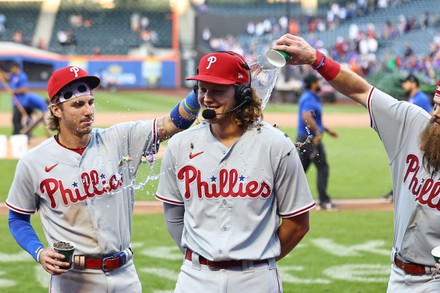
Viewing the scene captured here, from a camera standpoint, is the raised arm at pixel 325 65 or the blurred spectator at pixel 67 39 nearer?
the raised arm at pixel 325 65

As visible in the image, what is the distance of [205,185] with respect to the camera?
4.23m

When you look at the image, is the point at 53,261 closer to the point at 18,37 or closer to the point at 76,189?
the point at 76,189

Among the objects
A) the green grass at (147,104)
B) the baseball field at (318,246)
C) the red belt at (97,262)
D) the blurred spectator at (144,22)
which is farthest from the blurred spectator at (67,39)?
the red belt at (97,262)

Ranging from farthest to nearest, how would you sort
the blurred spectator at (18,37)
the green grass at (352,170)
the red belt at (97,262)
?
the blurred spectator at (18,37)
the green grass at (352,170)
the red belt at (97,262)

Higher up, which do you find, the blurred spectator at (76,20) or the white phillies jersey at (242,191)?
the white phillies jersey at (242,191)

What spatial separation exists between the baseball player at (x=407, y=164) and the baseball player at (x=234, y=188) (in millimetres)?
414

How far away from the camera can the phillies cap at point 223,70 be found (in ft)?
13.6

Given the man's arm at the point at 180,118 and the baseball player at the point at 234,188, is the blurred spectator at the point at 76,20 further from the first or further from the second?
the baseball player at the point at 234,188

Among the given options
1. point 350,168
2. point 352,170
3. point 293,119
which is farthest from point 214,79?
point 293,119

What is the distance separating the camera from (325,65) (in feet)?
15.0

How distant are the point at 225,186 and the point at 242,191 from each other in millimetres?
95

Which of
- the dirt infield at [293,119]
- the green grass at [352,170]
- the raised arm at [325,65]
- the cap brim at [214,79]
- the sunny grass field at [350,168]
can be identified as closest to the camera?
the cap brim at [214,79]

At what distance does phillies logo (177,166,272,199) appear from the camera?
13.7ft

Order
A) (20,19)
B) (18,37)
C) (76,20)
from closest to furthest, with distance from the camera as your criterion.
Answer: (18,37)
(76,20)
(20,19)
